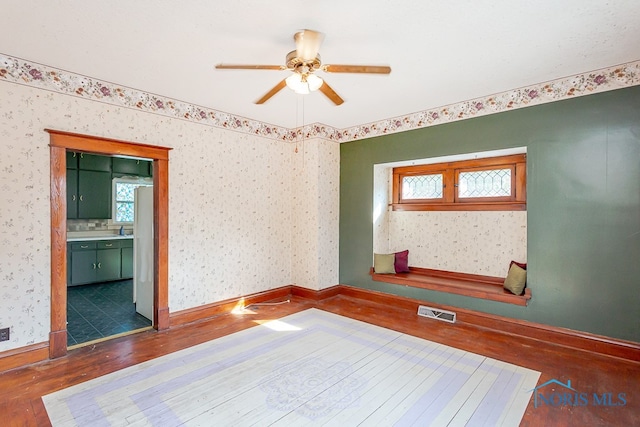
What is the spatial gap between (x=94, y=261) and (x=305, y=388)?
204 inches

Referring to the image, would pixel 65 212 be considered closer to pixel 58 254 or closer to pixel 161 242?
pixel 58 254

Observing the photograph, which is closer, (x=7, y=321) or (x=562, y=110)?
(x=7, y=321)

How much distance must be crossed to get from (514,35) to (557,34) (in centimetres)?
31

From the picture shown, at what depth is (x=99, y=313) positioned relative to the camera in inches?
159

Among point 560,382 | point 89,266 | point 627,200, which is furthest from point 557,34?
point 89,266

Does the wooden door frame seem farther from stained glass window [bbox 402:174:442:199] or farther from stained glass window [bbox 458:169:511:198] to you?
stained glass window [bbox 458:169:511:198]

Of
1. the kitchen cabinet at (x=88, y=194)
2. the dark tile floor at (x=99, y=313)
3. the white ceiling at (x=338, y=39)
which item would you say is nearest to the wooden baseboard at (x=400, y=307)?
the dark tile floor at (x=99, y=313)

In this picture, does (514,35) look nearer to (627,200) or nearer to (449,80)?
(449,80)

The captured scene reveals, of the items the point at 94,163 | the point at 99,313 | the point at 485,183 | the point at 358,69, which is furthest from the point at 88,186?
the point at 485,183

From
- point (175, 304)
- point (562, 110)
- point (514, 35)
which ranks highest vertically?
point (514, 35)

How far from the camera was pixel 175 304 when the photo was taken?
3.63 meters

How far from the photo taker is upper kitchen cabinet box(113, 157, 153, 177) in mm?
6121

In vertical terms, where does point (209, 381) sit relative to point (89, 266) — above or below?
below

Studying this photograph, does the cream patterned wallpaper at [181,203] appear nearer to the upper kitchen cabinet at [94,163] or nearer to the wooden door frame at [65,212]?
the wooden door frame at [65,212]
